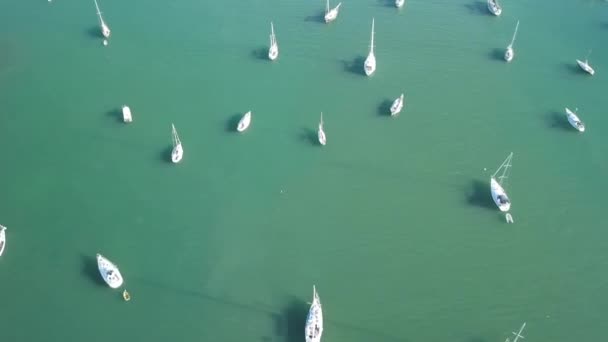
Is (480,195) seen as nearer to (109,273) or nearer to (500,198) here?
(500,198)

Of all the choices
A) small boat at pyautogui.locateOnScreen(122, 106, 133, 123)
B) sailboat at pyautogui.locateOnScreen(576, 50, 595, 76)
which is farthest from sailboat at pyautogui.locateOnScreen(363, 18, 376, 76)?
small boat at pyautogui.locateOnScreen(122, 106, 133, 123)

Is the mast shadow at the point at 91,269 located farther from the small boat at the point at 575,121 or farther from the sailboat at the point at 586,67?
the sailboat at the point at 586,67

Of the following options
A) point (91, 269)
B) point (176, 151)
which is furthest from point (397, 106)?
point (91, 269)

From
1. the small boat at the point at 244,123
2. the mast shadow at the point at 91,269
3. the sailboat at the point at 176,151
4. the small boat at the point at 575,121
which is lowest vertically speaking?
the mast shadow at the point at 91,269

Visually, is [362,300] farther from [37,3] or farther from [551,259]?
[37,3]

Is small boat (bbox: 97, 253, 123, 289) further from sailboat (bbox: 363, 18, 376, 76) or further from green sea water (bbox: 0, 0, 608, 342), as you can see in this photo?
sailboat (bbox: 363, 18, 376, 76)

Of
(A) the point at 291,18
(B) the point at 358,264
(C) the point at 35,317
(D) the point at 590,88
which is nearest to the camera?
(C) the point at 35,317

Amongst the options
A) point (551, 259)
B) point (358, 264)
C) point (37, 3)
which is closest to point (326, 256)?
point (358, 264)

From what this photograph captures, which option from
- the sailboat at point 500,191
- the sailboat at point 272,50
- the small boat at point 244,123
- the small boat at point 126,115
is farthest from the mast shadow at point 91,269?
the sailboat at point 500,191
